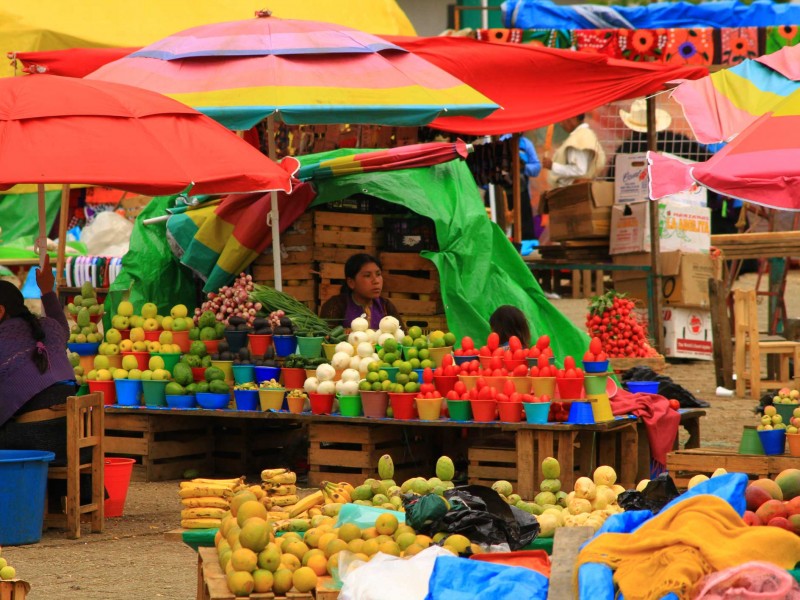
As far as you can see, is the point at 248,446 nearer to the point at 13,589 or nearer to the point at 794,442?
the point at 794,442

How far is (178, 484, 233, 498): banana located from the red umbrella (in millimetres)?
1868

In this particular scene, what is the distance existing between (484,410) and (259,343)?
1948mm

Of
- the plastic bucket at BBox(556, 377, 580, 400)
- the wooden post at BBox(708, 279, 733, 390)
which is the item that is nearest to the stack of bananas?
the plastic bucket at BBox(556, 377, 580, 400)

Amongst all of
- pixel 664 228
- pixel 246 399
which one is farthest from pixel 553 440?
pixel 664 228

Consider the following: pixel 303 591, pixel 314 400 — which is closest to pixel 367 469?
pixel 314 400

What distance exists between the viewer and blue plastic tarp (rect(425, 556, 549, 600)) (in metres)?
4.80

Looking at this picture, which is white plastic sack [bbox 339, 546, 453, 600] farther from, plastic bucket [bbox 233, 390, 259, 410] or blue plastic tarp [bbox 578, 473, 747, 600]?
plastic bucket [bbox 233, 390, 259, 410]

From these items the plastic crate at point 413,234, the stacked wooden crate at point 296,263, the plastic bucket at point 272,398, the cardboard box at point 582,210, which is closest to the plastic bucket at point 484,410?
the plastic bucket at point 272,398

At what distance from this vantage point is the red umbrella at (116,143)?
733 centimetres

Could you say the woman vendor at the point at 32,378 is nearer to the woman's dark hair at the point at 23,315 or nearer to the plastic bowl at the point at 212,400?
the woman's dark hair at the point at 23,315

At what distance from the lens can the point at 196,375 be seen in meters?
9.62

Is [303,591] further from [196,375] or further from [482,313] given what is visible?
[482,313]

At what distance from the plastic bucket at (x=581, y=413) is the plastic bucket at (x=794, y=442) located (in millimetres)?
1146

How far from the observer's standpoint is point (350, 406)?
887 centimetres
